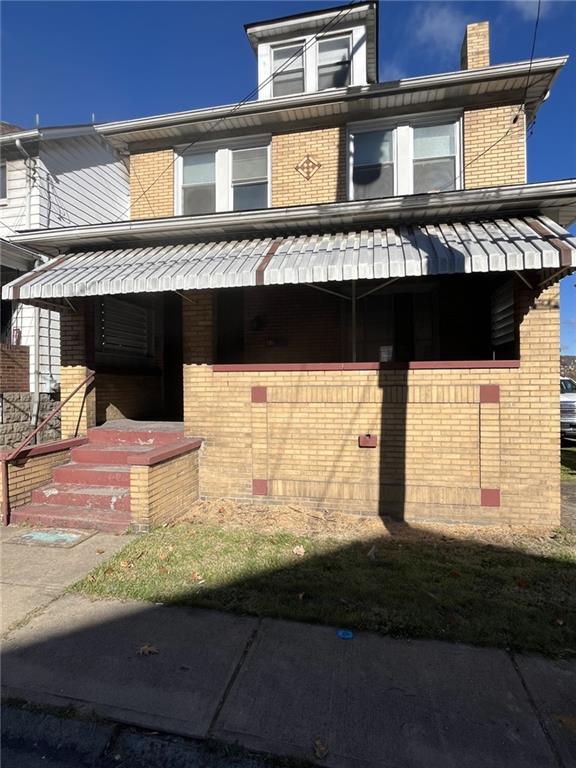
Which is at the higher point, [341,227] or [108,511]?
[341,227]

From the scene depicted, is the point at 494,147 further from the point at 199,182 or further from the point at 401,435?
the point at 199,182

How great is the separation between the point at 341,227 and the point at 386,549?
4335 mm

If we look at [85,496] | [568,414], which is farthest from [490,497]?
[568,414]

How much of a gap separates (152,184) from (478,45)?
6.60 meters

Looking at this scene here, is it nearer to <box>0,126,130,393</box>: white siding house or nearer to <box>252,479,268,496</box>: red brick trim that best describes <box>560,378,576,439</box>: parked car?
<box>252,479,268,496</box>: red brick trim

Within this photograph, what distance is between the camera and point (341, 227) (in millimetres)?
6316

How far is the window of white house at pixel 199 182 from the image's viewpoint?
333 inches

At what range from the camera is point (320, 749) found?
7.27 feet

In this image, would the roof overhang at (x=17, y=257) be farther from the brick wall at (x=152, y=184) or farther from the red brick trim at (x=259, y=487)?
the red brick trim at (x=259, y=487)

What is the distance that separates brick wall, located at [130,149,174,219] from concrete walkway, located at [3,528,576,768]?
729 cm

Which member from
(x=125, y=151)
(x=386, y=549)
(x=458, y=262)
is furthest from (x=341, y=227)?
(x=125, y=151)

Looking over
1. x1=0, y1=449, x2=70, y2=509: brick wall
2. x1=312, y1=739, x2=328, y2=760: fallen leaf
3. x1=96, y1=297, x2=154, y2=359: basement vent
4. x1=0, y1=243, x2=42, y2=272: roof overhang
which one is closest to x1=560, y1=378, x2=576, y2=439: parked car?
x1=96, y1=297, x2=154, y2=359: basement vent

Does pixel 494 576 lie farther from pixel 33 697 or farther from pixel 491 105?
pixel 491 105

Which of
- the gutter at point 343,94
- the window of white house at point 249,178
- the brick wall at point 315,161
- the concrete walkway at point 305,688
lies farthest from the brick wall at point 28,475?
the gutter at point 343,94
